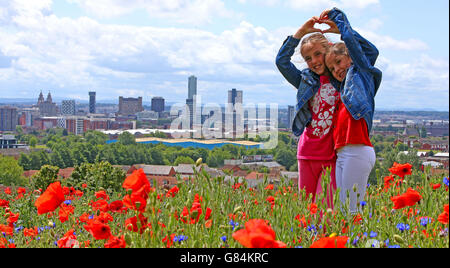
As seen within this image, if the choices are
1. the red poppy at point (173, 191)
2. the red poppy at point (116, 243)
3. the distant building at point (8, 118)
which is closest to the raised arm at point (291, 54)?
the red poppy at point (173, 191)

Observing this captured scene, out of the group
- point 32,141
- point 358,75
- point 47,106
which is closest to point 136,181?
point 358,75

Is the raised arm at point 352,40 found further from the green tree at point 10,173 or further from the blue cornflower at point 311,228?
the green tree at point 10,173

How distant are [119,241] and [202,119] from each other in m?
36.5

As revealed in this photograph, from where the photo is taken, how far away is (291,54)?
3.85m

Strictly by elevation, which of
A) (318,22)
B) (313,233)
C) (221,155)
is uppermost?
(318,22)

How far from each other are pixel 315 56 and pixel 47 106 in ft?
335

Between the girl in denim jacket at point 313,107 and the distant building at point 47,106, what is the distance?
3775 inches

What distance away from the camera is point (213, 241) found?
2.12m

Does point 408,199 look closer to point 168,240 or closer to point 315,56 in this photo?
point 168,240

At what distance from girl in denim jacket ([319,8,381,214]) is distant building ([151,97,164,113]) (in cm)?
8189

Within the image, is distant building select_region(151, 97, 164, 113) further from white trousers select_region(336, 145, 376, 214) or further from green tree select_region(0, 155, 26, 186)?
white trousers select_region(336, 145, 376, 214)

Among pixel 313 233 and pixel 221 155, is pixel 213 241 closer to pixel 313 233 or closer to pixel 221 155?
pixel 313 233
